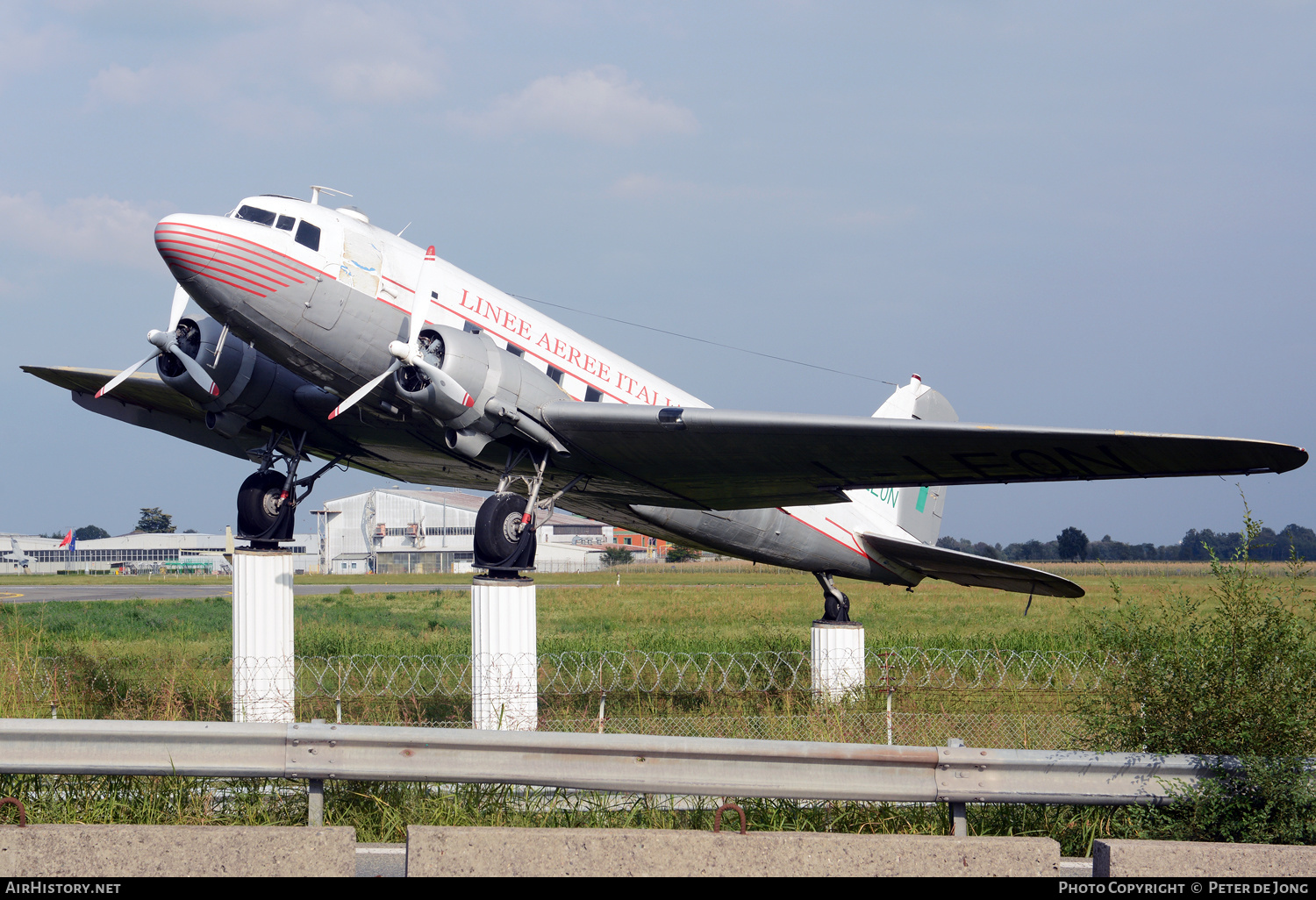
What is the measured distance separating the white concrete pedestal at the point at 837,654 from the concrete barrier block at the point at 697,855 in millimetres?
12701

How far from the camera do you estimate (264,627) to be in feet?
42.4

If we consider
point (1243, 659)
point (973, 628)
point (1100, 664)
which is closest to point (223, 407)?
point (1100, 664)

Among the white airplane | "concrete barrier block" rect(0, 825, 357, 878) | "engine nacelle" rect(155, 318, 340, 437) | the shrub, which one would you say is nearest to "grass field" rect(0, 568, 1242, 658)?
"engine nacelle" rect(155, 318, 340, 437)

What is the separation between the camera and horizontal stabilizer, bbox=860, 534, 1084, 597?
16.9m

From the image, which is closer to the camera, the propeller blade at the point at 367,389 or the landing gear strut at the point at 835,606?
the propeller blade at the point at 367,389

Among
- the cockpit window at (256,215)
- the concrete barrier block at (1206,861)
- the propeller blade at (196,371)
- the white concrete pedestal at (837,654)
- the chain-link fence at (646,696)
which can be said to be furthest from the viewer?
the white concrete pedestal at (837,654)

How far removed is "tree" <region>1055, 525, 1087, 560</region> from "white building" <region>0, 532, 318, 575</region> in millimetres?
103615

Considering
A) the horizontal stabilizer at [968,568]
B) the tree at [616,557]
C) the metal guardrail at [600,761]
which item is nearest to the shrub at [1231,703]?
the metal guardrail at [600,761]

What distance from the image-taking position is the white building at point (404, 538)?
106 metres

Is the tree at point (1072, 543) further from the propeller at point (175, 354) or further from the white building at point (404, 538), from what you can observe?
the propeller at point (175, 354)

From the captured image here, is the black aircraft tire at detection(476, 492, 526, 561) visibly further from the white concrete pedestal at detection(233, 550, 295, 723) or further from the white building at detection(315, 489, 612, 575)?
the white building at detection(315, 489, 612, 575)

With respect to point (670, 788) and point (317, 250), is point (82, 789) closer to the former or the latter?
point (670, 788)

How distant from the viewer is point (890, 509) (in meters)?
20.1

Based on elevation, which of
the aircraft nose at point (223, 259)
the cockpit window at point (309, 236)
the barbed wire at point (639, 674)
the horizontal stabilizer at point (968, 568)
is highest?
the cockpit window at point (309, 236)
